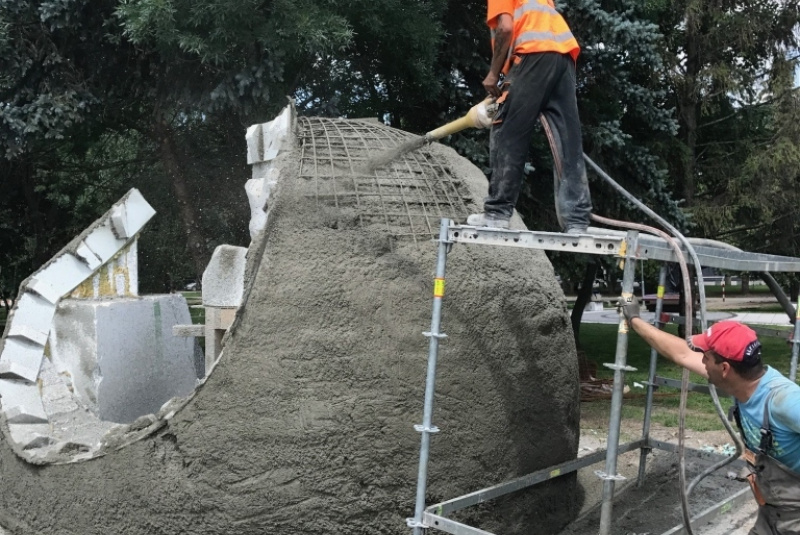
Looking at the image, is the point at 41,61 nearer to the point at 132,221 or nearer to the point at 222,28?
the point at 222,28

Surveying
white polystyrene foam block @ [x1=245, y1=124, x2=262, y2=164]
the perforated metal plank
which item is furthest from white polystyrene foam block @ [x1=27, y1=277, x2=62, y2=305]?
the perforated metal plank

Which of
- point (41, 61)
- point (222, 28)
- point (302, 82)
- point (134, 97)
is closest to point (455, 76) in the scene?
point (302, 82)

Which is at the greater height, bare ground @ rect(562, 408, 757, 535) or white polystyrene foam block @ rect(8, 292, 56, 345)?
white polystyrene foam block @ rect(8, 292, 56, 345)

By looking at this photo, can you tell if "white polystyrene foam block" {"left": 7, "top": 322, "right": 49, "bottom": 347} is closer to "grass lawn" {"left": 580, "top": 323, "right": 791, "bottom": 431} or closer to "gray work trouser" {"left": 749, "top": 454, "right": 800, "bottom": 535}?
"gray work trouser" {"left": 749, "top": 454, "right": 800, "bottom": 535}

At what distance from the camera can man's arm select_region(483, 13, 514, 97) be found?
3.99 metres

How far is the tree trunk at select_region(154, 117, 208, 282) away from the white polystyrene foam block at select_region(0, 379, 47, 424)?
4.60 m

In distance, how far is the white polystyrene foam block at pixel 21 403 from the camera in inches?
206

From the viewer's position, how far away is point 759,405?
328cm

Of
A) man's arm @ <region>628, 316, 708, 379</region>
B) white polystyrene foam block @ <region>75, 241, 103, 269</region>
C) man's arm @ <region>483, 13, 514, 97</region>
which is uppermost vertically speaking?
man's arm @ <region>483, 13, 514, 97</region>

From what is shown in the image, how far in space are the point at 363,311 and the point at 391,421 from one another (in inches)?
24.7

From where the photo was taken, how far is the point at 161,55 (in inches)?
349

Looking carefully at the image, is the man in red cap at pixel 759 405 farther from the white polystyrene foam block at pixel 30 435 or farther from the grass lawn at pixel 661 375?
the grass lawn at pixel 661 375

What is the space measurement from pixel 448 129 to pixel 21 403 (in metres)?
3.53

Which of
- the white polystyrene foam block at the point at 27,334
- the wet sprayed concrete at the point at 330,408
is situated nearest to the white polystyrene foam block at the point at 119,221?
the white polystyrene foam block at the point at 27,334
